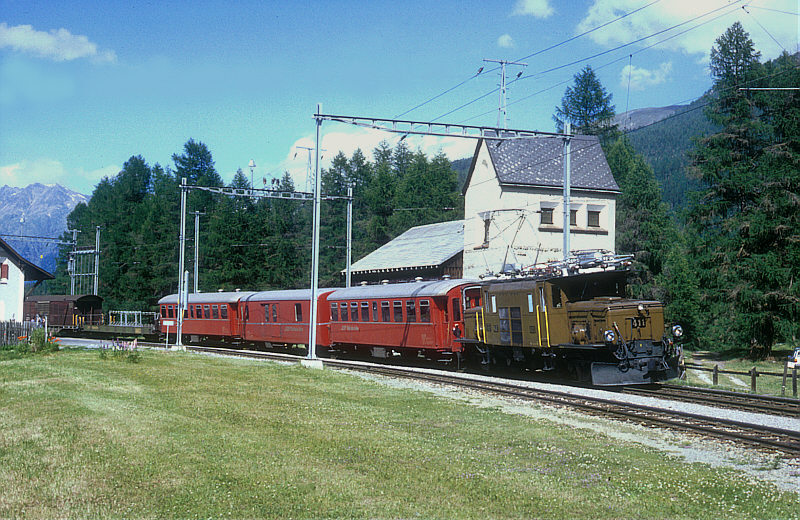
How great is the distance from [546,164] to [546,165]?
9cm

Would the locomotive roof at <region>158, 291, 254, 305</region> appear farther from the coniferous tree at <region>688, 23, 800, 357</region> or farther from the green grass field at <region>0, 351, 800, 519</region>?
the green grass field at <region>0, 351, 800, 519</region>

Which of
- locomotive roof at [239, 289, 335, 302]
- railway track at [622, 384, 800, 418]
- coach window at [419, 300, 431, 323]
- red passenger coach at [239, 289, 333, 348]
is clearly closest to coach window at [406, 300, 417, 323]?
coach window at [419, 300, 431, 323]

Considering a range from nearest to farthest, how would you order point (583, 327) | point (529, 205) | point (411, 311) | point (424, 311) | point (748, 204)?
point (583, 327), point (424, 311), point (411, 311), point (748, 204), point (529, 205)

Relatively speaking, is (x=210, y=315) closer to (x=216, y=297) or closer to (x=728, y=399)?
(x=216, y=297)

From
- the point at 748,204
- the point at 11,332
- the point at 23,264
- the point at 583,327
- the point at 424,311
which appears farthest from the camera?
the point at 23,264

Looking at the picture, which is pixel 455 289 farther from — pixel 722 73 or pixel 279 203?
pixel 279 203

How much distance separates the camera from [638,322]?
19656 millimetres

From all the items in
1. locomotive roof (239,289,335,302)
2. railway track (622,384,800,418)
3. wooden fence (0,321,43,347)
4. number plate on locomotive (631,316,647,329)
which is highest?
locomotive roof (239,289,335,302)

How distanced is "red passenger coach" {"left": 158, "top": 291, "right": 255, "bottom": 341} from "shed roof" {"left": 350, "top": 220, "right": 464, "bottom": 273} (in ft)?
36.2

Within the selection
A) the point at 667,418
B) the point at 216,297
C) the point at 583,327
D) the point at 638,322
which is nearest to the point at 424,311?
the point at 583,327

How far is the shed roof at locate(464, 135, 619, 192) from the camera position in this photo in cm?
4250

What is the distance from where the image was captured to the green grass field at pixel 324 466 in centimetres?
813

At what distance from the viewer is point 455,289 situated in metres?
27.5

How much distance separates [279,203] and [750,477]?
79.9 m
